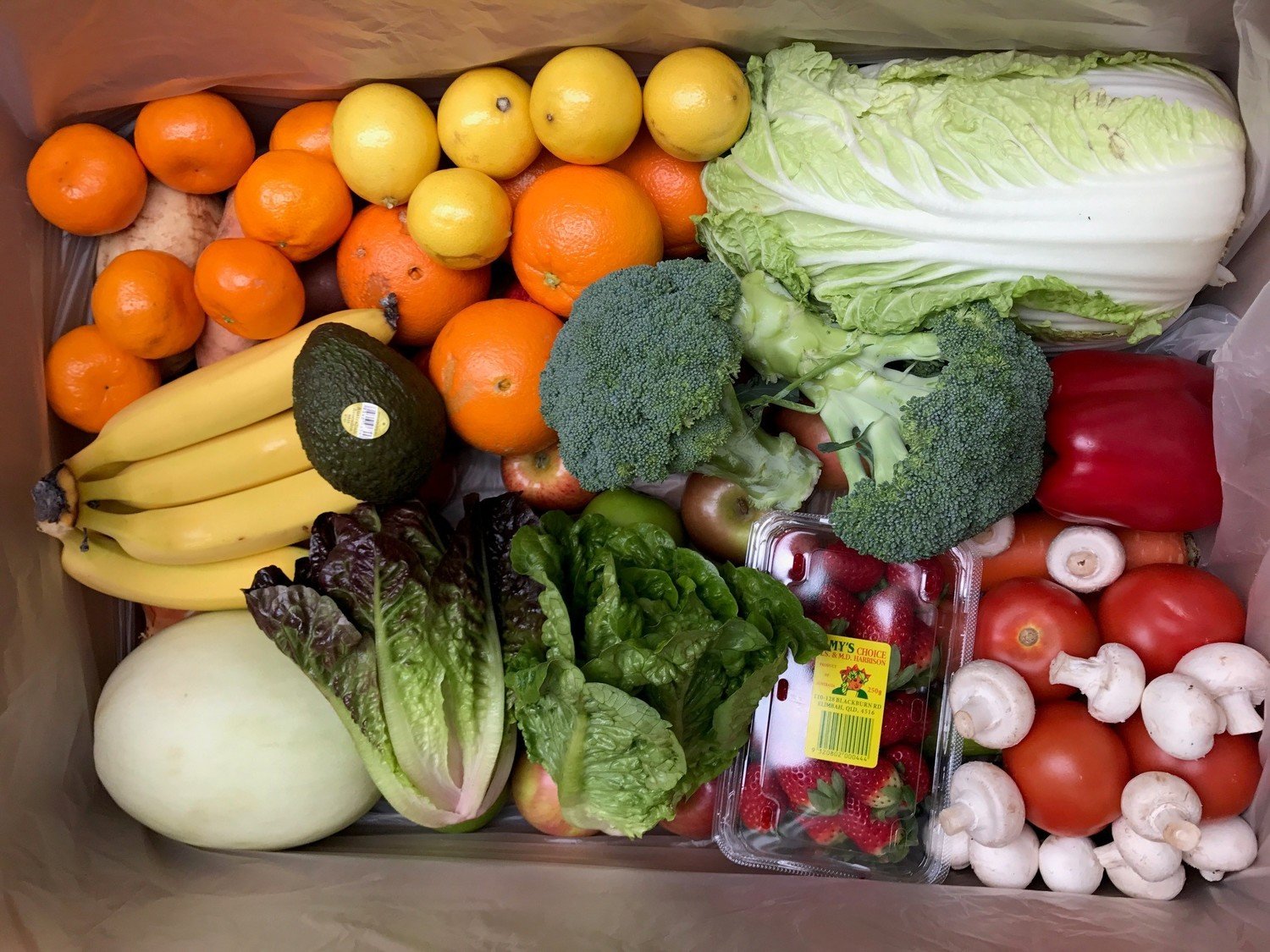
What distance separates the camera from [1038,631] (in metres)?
1.07

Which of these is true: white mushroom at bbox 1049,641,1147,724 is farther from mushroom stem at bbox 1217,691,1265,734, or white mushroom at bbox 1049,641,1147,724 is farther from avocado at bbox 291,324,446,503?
avocado at bbox 291,324,446,503

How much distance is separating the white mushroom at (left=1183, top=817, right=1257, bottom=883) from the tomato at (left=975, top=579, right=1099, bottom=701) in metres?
0.21

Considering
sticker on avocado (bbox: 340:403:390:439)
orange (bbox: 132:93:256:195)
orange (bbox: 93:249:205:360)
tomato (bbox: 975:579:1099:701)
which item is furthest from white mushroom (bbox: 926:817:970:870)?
orange (bbox: 132:93:256:195)

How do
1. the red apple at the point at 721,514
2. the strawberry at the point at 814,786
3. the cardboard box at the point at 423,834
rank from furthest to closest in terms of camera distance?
the red apple at the point at 721,514, the strawberry at the point at 814,786, the cardboard box at the point at 423,834

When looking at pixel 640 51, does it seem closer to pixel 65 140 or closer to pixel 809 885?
pixel 65 140

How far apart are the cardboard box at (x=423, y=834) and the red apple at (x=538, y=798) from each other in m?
0.05

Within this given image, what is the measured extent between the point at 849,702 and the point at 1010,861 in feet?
0.92

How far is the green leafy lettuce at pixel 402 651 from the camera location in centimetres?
97

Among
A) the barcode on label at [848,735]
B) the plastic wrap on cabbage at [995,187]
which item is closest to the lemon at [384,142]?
the plastic wrap on cabbage at [995,187]

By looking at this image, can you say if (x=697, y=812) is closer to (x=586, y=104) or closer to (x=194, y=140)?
(x=586, y=104)

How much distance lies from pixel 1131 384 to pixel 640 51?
0.81 metres

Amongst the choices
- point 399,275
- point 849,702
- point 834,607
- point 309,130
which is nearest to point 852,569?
point 834,607

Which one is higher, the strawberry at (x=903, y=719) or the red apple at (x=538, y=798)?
the strawberry at (x=903, y=719)

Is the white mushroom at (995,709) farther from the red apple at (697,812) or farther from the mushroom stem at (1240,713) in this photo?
the red apple at (697,812)
